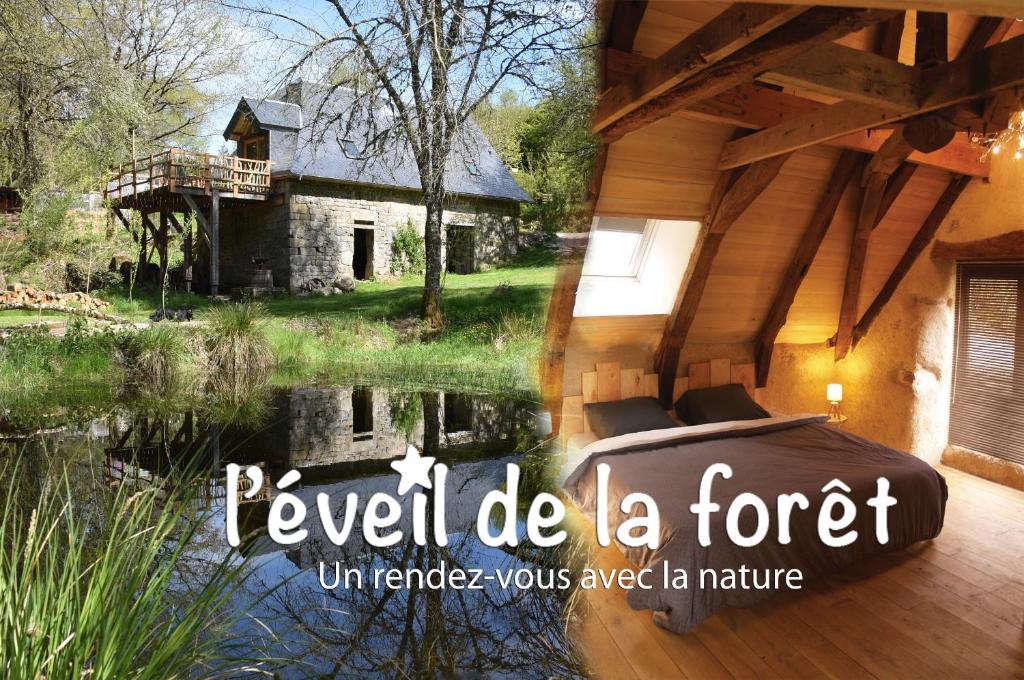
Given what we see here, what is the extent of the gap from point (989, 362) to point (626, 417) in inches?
80.9

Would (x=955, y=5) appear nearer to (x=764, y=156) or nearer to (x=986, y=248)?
(x=764, y=156)

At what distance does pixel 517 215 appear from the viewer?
2217 millimetres

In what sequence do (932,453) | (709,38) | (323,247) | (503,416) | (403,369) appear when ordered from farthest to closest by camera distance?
1. (932,453)
2. (503,416)
3. (403,369)
4. (323,247)
5. (709,38)

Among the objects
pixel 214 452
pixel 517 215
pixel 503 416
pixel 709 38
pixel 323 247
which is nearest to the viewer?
pixel 709 38

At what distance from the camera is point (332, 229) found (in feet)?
8.36

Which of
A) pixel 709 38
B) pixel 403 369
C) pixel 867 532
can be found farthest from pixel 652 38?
pixel 867 532

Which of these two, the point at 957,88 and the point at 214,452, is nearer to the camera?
the point at 957,88

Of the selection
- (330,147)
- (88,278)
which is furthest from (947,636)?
(88,278)

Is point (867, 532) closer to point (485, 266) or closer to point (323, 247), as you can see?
point (485, 266)

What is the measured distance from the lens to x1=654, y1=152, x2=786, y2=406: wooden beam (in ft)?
8.86

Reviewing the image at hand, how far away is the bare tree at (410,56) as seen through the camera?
2.04 metres

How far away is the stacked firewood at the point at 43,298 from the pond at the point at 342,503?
45 cm

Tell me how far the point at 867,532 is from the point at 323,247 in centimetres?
246

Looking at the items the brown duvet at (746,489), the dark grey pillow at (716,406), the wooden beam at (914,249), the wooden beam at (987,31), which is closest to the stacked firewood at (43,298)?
the brown duvet at (746,489)
